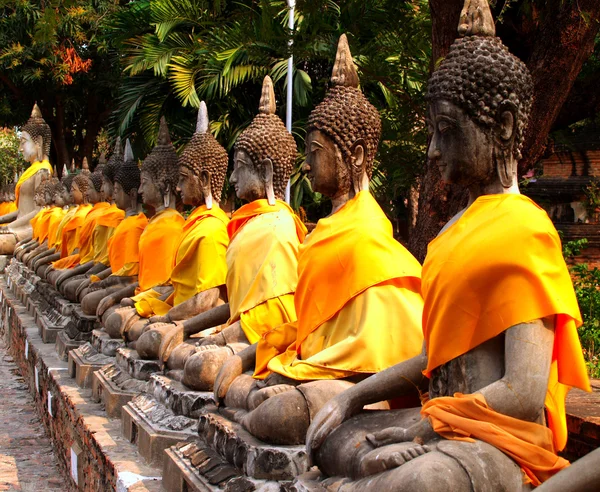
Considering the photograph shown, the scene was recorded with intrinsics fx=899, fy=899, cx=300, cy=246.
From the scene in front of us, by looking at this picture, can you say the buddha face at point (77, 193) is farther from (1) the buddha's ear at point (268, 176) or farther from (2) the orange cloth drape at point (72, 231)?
(1) the buddha's ear at point (268, 176)

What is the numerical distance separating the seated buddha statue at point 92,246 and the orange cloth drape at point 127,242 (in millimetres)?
1059

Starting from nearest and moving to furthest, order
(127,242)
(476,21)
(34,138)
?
(476,21)
(127,242)
(34,138)

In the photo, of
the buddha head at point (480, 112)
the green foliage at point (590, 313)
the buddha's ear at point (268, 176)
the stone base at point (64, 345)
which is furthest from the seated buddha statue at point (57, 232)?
the buddha head at point (480, 112)

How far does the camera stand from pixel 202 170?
6977 millimetres

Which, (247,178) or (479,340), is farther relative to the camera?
(247,178)

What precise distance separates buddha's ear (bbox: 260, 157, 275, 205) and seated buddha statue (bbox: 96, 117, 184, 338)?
201 cm

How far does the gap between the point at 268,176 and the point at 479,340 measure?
2.93m

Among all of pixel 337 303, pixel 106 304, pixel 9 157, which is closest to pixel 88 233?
pixel 106 304

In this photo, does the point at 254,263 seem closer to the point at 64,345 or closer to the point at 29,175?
the point at 64,345

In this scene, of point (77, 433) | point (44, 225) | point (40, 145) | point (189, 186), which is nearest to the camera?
point (77, 433)

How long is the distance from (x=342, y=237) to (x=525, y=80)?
1.31 metres

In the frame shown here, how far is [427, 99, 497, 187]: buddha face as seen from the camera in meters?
3.24

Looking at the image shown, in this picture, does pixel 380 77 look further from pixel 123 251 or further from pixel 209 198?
pixel 123 251

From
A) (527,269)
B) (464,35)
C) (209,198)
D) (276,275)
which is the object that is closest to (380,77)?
(209,198)
